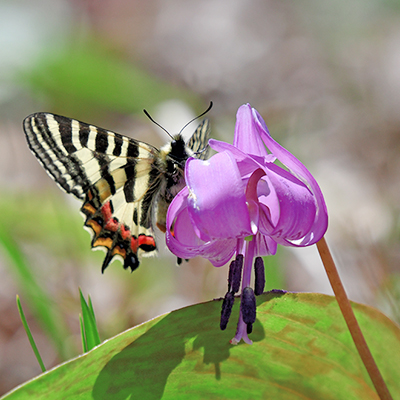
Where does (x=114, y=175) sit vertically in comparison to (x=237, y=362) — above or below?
above

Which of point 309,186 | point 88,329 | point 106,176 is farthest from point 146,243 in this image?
point 309,186

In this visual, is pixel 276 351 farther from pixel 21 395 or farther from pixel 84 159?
pixel 84 159

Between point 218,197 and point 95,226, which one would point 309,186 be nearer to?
point 218,197

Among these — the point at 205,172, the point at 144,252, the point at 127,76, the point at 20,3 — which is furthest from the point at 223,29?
the point at 205,172

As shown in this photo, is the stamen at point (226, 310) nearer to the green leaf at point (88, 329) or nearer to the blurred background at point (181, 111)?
the green leaf at point (88, 329)

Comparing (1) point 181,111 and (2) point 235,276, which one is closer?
(2) point 235,276

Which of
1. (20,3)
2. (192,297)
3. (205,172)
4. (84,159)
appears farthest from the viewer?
(20,3)
